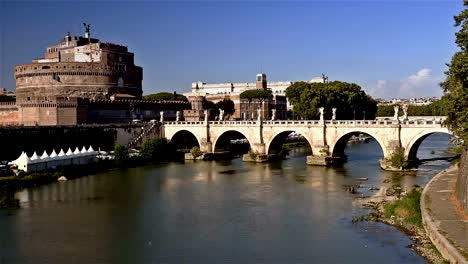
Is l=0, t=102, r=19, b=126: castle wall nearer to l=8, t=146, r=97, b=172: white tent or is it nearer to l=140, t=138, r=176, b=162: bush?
l=140, t=138, r=176, b=162: bush

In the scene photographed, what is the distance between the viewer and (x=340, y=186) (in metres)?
30.5

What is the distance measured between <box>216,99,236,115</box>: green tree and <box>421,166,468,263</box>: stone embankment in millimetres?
50596

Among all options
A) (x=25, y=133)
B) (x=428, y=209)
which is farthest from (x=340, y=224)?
(x=25, y=133)

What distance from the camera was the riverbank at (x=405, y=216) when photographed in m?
17.0

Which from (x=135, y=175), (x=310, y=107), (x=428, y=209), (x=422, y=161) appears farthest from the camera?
(x=310, y=107)

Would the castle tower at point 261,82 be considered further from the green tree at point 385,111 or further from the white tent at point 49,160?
the white tent at point 49,160

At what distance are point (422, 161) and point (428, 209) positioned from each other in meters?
22.3

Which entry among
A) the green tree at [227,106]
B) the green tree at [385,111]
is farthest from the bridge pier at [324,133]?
the green tree at [385,111]

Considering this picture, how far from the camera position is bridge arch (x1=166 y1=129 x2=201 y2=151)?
52.5 m

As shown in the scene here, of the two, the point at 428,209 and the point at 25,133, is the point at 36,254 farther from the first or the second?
the point at 25,133

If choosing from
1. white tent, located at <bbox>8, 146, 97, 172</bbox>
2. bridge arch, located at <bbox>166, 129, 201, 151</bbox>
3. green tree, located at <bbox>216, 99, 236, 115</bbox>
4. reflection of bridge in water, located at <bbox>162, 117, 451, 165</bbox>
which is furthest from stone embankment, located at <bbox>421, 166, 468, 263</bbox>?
green tree, located at <bbox>216, 99, 236, 115</bbox>

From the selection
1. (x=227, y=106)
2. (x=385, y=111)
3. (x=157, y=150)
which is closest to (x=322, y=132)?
(x=157, y=150)

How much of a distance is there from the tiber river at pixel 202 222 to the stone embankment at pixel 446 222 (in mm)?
1095

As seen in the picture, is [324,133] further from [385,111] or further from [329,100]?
[385,111]
